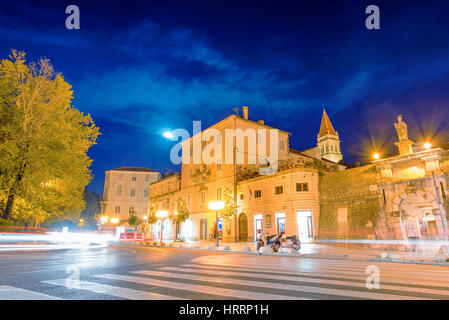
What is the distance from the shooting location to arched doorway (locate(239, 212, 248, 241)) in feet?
100

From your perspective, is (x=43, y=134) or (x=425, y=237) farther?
(x=425, y=237)

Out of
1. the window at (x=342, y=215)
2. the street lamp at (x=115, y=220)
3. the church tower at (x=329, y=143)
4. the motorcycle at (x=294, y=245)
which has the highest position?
the church tower at (x=329, y=143)

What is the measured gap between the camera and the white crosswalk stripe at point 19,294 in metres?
4.18

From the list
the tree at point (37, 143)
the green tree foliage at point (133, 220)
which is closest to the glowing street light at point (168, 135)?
the tree at point (37, 143)

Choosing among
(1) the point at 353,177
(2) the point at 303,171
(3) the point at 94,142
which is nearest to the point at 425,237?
(1) the point at 353,177

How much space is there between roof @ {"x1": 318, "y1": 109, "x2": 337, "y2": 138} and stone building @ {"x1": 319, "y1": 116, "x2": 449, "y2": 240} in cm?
→ 6437

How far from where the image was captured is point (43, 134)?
15.7 metres

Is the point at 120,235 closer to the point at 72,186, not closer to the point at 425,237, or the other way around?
the point at 72,186

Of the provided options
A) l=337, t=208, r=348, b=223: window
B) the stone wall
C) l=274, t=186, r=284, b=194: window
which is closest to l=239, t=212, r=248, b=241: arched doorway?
l=274, t=186, r=284, b=194: window

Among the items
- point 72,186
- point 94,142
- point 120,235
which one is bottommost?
point 120,235

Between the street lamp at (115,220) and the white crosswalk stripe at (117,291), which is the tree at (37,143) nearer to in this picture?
the white crosswalk stripe at (117,291)

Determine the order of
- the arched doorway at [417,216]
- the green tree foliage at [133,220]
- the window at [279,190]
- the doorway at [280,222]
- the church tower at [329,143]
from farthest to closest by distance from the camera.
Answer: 1. the church tower at [329,143]
2. the green tree foliage at [133,220]
3. the window at [279,190]
4. the doorway at [280,222]
5. the arched doorway at [417,216]

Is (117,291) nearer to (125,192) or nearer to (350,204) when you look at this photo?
(350,204)

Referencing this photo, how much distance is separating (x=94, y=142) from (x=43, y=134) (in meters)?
3.12
